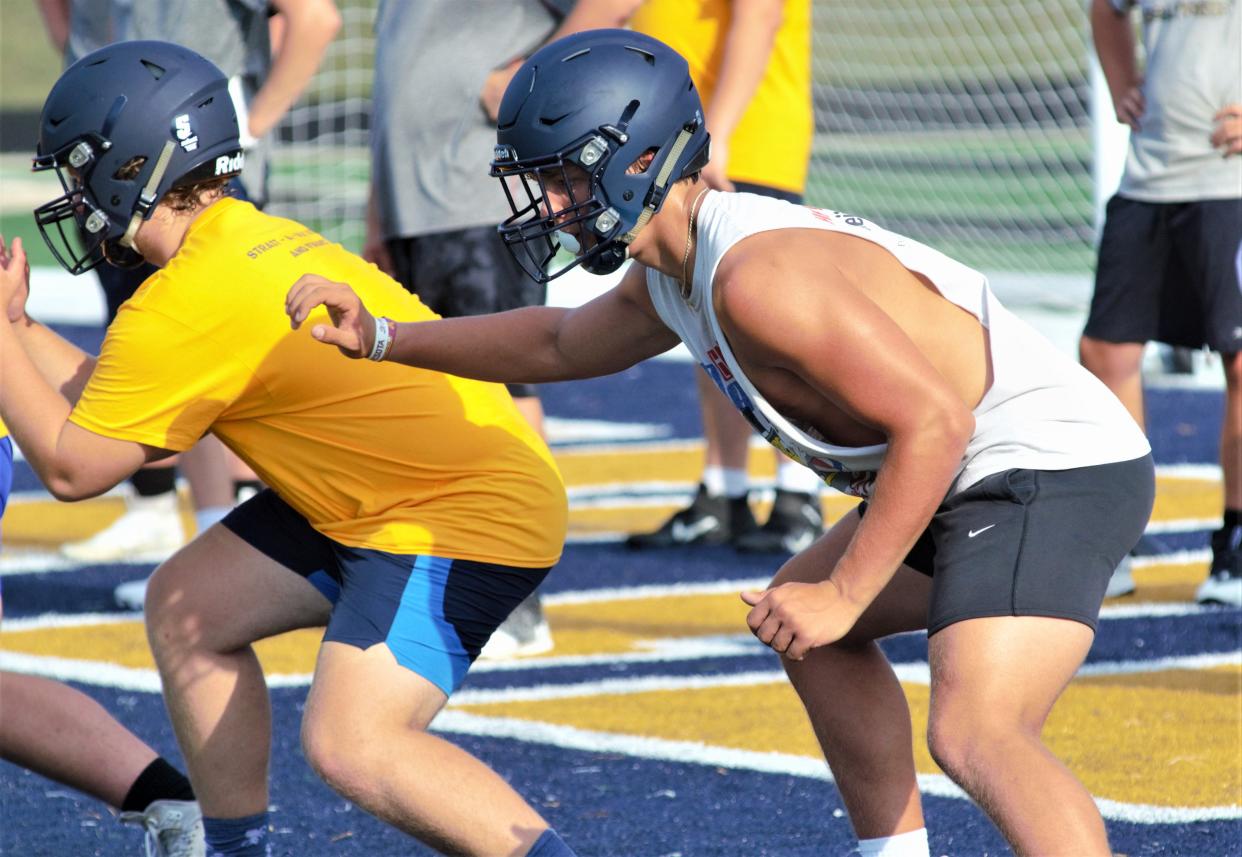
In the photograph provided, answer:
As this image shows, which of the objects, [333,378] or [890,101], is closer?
[333,378]

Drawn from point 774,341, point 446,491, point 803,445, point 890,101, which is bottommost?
point 890,101

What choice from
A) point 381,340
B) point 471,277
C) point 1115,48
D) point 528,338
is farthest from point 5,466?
point 1115,48

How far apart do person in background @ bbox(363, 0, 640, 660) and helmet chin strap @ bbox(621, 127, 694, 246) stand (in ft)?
7.96

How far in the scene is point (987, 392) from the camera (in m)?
3.31

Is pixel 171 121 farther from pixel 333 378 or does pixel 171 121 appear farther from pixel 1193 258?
pixel 1193 258

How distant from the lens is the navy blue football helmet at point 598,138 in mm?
3293

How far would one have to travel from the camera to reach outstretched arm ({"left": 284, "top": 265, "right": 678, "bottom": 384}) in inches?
142

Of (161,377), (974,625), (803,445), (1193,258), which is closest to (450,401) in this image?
(161,377)

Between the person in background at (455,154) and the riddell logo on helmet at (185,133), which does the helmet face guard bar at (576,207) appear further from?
the person in background at (455,154)

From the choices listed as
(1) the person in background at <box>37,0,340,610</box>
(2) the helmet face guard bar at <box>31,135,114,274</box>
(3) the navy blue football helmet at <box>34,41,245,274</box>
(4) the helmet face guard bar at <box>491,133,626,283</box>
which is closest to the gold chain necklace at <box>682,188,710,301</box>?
(4) the helmet face guard bar at <box>491,133,626,283</box>

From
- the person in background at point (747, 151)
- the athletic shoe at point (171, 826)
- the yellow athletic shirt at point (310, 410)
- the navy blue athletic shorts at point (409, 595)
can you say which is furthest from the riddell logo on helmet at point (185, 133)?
the person in background at point (747, 151)

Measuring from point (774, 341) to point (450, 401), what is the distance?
3.20 feet

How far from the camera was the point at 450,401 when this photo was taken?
3852 millimetres

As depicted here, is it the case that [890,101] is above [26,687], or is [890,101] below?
below
